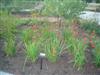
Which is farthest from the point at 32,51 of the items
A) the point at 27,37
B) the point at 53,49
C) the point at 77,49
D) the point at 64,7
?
the point at 64,7

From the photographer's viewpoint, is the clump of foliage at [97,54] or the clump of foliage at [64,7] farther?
the clump of foliage at [64,7]

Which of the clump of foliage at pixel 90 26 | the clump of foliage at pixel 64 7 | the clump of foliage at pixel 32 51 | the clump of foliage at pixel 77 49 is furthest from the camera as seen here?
the clump of foliage at pixel 64 7

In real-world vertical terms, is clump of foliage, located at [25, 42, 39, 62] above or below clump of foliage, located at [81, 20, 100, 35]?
above

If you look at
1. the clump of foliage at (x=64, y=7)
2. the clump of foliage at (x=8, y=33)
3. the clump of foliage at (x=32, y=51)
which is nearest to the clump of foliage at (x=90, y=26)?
the clump of foliage at (x=64, y=7)

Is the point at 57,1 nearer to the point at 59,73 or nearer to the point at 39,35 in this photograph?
→ the point at 39,35

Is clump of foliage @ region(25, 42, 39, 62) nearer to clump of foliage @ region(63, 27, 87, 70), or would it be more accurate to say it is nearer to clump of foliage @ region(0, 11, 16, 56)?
clump of foliage @ region(0, 11, 16, 56)

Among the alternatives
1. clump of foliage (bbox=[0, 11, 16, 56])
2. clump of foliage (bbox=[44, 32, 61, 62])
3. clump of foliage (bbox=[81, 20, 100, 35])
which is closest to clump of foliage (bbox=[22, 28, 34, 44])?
clump of foliage (bbox=[0, 11, 16, 56])

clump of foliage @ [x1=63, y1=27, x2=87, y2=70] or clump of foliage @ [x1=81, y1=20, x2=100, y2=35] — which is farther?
clump of foliage @ [x1=81, y1=20, x2=100, y2=35]

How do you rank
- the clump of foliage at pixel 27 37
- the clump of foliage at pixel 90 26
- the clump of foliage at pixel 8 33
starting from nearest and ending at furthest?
the clump of foliage at pixel 8 33
the clump of foliage at pixel 27 37
the clump of foliage at pixel 90 26

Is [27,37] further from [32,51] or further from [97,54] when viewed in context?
[97,54]

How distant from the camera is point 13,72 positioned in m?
4.92

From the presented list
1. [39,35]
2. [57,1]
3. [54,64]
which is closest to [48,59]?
[54,64]

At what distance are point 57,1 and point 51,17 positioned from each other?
642 mm

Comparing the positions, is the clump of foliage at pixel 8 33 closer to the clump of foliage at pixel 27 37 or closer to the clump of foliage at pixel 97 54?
the clump of foliage at pixel 27 37
